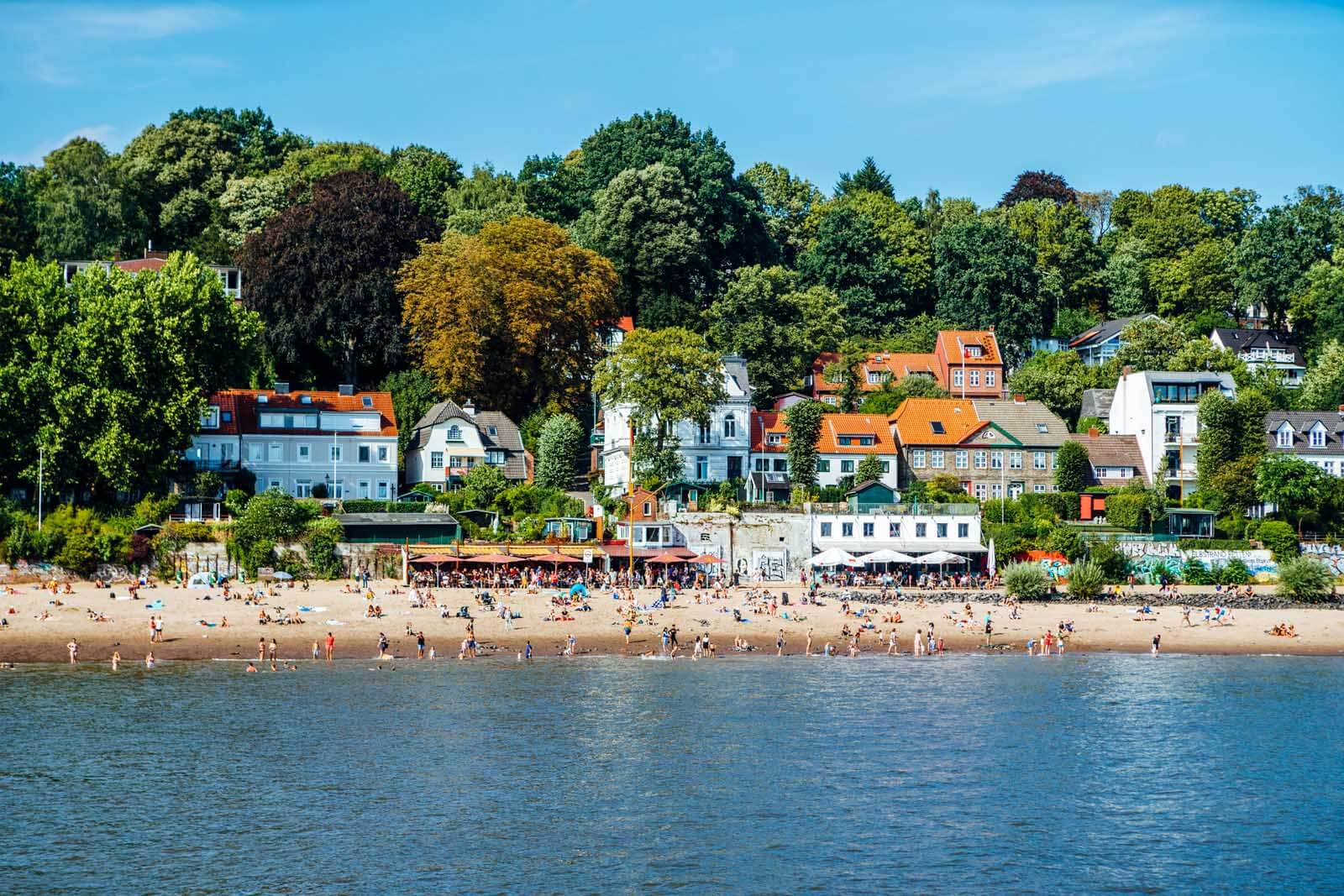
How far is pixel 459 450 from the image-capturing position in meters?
88.1

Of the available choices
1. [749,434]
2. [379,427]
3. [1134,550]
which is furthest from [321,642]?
[1134,550]

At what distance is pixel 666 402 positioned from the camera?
3329 inches

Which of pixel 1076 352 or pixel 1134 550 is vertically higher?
pixel 1076 352

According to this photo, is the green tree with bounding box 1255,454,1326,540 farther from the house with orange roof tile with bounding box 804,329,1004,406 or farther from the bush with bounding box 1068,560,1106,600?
the house with orange roof tile with bounding box 804,329,1004,406

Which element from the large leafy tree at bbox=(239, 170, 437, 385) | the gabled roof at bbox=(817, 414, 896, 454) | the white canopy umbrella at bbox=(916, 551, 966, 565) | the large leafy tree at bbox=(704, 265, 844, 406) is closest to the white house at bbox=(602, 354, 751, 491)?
the gabled roof at bbox=(817, 414, 896, 454)

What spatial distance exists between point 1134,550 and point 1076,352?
3698 centimetres

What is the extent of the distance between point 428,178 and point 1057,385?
1947 inches

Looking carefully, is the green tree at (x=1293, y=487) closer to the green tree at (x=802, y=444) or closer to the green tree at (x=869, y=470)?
the green tree at (x=869, y=470)

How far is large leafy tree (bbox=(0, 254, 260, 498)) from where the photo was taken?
75.2 m

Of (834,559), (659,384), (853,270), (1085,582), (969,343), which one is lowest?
(1085,582)

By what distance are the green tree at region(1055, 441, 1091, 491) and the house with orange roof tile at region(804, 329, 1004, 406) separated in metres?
17.4

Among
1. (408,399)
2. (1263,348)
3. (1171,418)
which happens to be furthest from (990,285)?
(408,399)

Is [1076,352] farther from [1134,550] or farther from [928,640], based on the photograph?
[928,640]

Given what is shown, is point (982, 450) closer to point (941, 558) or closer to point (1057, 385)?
point (1057, 385)
